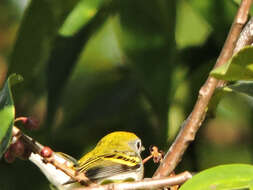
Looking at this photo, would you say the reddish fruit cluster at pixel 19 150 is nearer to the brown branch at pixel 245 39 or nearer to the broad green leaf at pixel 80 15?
the brown branch at pixel 245 39

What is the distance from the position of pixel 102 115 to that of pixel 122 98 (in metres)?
0.09

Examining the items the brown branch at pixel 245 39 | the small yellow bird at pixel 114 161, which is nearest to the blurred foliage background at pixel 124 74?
the small yellow bird at pixel 114 161

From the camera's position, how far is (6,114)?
93cm

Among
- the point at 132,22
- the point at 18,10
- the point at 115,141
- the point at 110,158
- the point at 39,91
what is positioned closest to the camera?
the point at 110,158

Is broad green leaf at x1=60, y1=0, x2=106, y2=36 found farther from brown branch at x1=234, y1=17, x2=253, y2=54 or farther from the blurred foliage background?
brown branch at x1=234, y1=17, x2=253, y2=54

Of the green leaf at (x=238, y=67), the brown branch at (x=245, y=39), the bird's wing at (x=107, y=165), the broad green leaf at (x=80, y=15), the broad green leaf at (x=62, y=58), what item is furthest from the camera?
the broad green leaf at (x=62, y=58)

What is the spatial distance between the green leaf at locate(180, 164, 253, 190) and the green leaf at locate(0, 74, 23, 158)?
0.27 meters

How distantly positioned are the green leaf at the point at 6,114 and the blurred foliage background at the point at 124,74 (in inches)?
21.4

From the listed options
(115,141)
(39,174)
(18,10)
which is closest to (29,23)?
(115,141)

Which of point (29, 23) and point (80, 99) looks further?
point (80, 99)

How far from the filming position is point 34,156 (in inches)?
45.4

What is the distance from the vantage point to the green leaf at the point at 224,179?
86 centimetres

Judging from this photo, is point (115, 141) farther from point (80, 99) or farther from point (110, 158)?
point (80, 99)

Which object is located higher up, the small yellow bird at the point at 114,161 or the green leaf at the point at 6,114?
the green leaf at the point at 6,114
